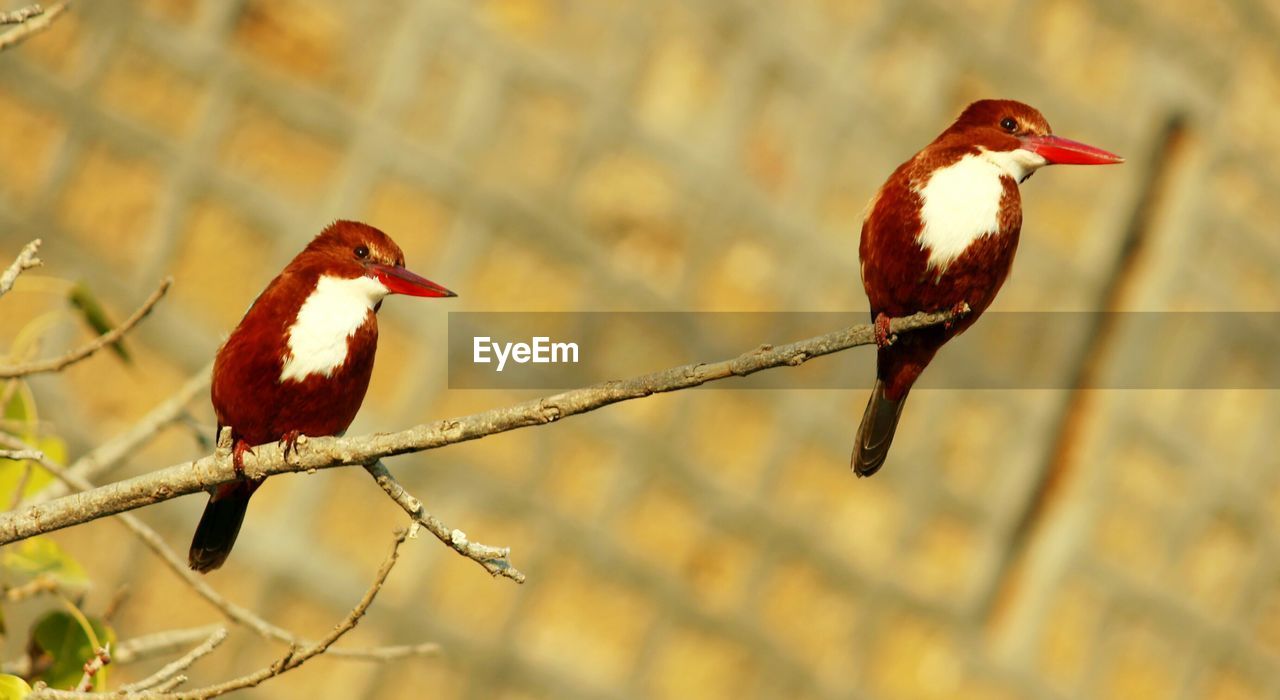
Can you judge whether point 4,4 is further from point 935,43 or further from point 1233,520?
point 1233,520

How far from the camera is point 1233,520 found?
4902 millimetres

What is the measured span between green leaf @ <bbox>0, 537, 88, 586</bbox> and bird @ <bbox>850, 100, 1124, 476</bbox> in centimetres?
105

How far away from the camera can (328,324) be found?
1.05m

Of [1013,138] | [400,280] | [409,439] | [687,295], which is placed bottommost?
[409,439]

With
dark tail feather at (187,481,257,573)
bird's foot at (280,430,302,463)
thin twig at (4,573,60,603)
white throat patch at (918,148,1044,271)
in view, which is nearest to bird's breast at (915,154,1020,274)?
white throat patch at (918,148,1044,271)

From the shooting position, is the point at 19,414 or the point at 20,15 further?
the point at 19,414

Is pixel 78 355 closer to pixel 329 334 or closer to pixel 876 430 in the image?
pixel 329 334

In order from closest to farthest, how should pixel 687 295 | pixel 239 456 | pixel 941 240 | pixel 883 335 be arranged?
pixel 883 335
pixel 941 240
pixel 239 456
pixel 687 295

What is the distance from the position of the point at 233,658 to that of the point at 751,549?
1384 millimetres

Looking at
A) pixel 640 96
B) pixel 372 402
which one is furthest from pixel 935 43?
pixel 372 402

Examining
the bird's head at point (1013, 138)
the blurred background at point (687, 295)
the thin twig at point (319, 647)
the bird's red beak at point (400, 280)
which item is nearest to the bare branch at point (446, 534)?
the thin twig at point (319, 647)

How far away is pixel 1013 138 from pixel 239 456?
23.0 inches

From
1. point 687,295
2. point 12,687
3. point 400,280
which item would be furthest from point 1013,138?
point 687,295

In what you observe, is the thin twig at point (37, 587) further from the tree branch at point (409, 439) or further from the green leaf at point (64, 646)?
the tree branch at point (409, 439)
